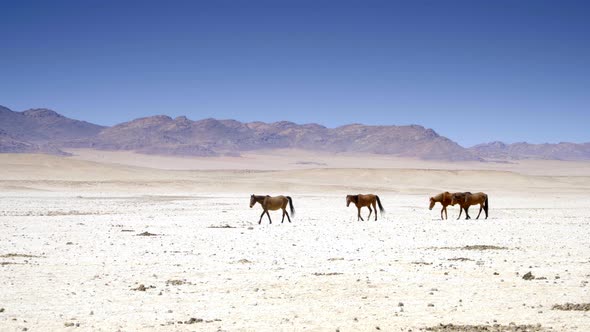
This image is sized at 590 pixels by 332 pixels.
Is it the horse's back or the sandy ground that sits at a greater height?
the horse's back

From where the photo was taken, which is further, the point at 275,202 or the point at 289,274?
the point at 275,202

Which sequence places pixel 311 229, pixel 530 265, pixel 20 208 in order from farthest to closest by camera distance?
pixel 20 208 < pixel 311 229 < pixel 530 265

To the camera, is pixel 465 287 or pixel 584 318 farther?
pixel 465 287

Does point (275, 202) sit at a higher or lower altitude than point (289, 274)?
higher

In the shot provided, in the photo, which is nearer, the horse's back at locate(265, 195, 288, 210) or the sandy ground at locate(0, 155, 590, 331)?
the sandy ground at locate(0, 155, 590, 331)

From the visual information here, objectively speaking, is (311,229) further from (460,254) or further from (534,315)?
(534,315)

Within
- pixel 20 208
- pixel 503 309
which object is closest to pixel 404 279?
pixel 503 309

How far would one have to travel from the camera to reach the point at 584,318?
948cm

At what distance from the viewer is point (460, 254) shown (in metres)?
16.7

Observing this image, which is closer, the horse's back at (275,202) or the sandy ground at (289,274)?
the sandy ground at (289,274)

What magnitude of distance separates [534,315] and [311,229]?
1353 centimetres

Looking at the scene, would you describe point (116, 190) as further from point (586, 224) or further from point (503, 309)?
point (503, 309)

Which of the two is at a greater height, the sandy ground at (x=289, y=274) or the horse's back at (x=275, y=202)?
the horse's back at (x=275, y=202)

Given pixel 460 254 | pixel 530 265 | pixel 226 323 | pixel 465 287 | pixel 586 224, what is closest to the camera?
pixel 226 323
